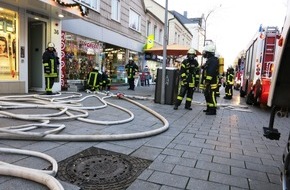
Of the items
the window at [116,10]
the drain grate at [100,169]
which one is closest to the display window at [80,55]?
the window at [116,10]

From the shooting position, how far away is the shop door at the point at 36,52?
11.0 meters

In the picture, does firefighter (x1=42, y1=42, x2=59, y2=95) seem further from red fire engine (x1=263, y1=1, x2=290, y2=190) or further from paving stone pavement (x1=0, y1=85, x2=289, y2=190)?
red fire engine (x1=263, y1=1, x2=290, y2=190)

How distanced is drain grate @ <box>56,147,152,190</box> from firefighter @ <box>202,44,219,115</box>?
4828 mm

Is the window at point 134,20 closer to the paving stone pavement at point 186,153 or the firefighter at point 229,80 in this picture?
the firefighter at point 229,80

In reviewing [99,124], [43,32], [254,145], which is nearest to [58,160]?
[99,124]

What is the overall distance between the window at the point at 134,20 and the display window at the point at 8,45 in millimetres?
10799

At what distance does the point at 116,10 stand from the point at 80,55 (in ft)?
16.3

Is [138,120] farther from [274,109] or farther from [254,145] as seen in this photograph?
[274,109]

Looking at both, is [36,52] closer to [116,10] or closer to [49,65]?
[49,65]

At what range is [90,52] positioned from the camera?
47.2 ft

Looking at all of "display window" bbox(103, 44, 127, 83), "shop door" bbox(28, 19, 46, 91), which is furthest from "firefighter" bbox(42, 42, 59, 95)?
"display window" bbox(103, 44, 127, 83)

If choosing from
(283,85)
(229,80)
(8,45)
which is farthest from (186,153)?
(229,80)

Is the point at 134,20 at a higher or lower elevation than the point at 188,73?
higher

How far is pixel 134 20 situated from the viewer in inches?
799
